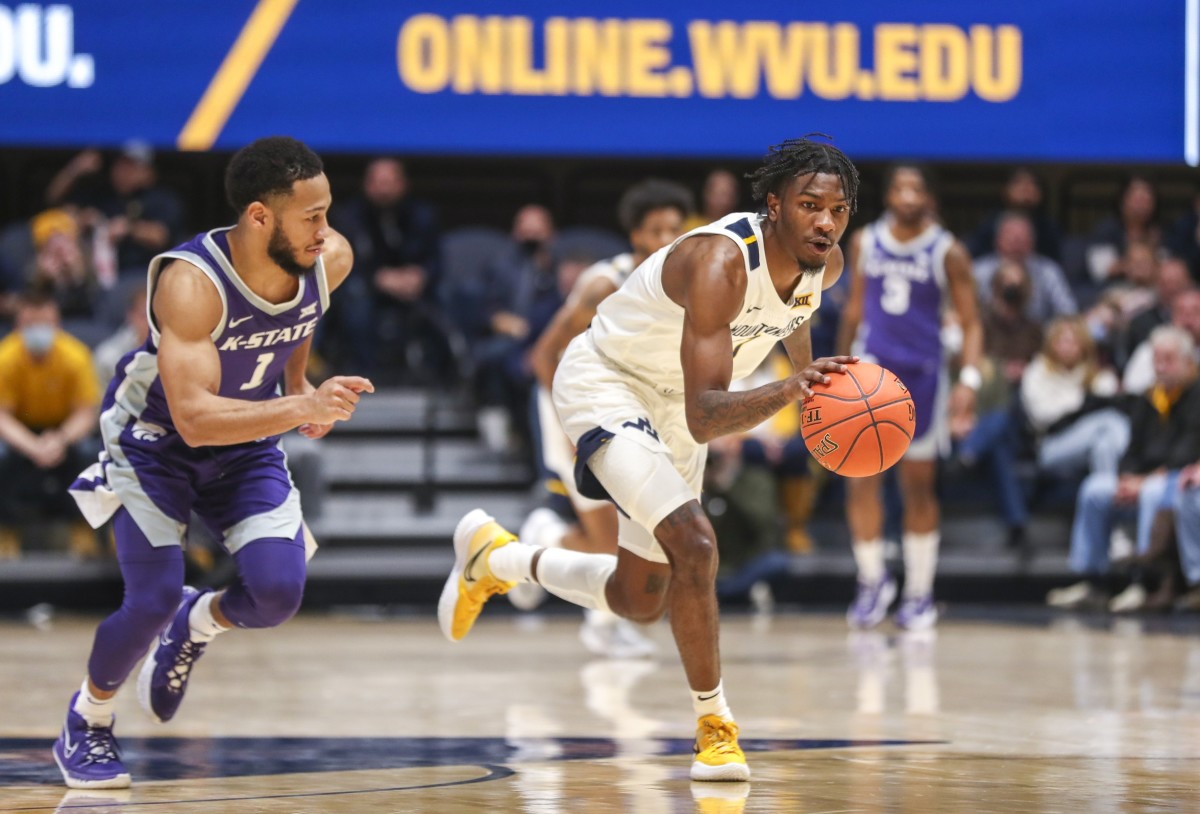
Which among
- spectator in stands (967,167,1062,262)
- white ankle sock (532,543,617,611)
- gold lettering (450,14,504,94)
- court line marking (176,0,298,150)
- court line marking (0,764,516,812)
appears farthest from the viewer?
spectator in stands (967,167,1062,262)

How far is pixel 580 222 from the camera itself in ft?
38.8

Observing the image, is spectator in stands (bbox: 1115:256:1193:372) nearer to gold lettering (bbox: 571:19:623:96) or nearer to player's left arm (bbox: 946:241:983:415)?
player's left arm (bbox: 946:241:983:415)

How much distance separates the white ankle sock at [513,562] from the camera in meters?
5.08

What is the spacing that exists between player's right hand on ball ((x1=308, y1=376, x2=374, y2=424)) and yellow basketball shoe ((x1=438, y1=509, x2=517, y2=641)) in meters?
1.47

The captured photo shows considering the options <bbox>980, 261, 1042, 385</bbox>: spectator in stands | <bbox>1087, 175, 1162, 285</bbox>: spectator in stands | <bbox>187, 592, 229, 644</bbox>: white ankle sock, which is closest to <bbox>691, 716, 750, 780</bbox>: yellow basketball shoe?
<bbox>187, 592, 229, 644</bbox>: white ankle sock

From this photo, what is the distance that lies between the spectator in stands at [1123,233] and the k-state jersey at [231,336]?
7671mm

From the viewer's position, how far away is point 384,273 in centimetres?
1030

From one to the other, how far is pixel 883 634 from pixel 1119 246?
4270mm

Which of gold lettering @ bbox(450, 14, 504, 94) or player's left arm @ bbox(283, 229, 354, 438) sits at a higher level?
gold lettering @ bbox(450, 14, 504, 94)

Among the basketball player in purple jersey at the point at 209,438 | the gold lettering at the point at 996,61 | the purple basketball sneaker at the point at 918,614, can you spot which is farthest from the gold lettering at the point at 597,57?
the basketball player in purple jersey at the point at 209,438

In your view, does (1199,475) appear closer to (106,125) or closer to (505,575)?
(505,575)

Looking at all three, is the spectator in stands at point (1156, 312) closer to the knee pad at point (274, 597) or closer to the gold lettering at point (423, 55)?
the gold lettering at point (423, 55)

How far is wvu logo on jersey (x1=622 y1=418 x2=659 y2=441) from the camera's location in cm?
447

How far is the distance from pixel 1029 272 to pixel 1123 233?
1169 mm
